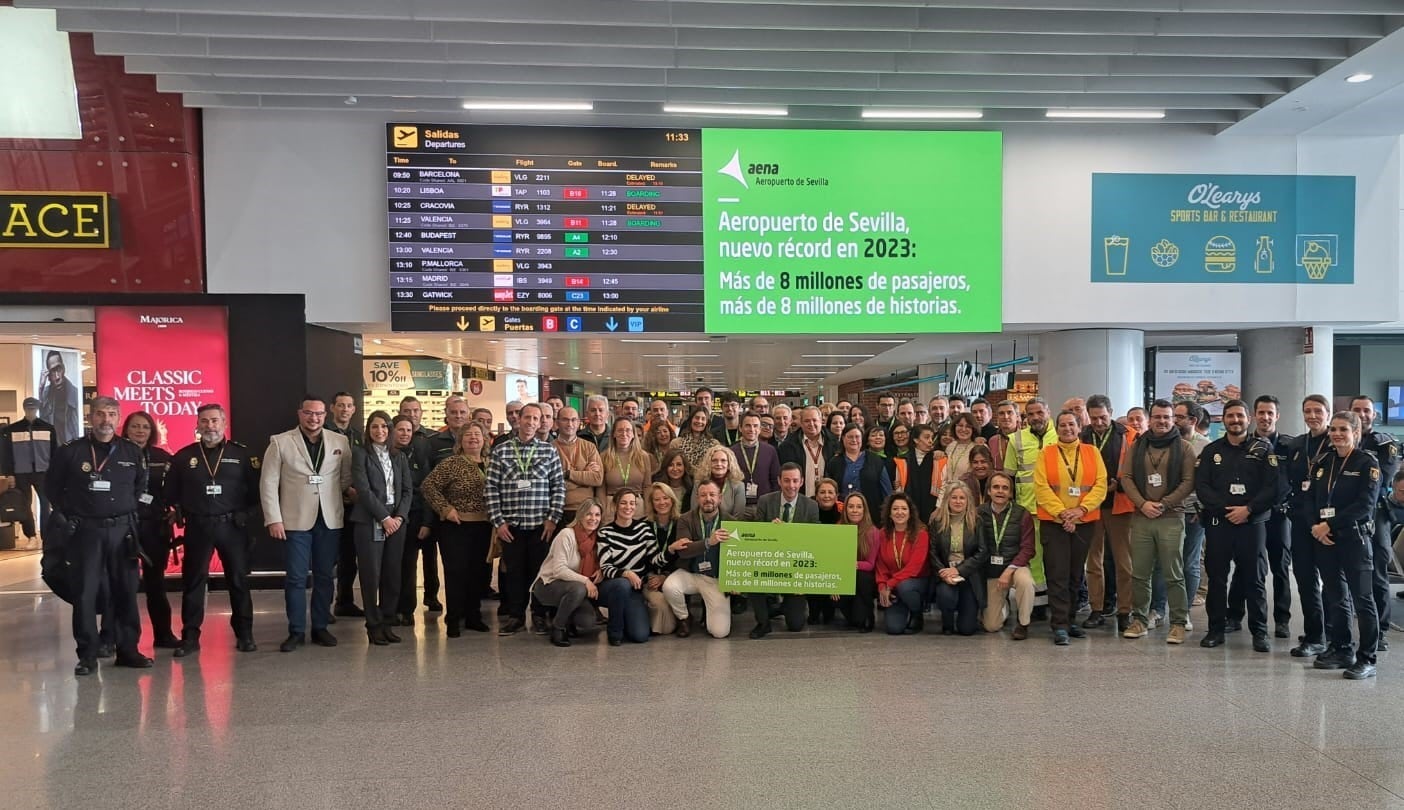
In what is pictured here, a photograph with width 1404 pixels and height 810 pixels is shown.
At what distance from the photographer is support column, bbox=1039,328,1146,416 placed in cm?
839

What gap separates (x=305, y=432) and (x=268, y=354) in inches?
83.5

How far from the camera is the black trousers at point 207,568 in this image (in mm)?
5691

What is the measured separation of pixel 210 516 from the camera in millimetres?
5680

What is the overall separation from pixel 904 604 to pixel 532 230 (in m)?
4.46

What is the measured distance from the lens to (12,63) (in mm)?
7164

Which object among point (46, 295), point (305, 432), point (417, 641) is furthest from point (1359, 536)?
point (46, 295)

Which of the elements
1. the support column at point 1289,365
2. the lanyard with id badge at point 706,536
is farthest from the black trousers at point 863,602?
the support column at point 1289,365

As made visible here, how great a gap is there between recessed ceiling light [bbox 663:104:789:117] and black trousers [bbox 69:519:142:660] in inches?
207

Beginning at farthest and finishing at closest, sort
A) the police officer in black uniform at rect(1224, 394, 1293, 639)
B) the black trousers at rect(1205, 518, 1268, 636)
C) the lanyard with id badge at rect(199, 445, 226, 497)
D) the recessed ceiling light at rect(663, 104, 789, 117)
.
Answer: the recessed ceiling light at rect(663, 104, 789, 117) → the police officer in black uniform at rect(1224, 394, 1293, 639) → the lanyard with id badge at rect(199, 445, 226, 497) → the black trousers at rect(1205, 518, 1268, 636)

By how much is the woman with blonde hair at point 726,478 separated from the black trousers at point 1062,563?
216cm

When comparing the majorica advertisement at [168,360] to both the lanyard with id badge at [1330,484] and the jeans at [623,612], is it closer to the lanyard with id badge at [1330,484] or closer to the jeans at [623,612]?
the jeans at [623,612]

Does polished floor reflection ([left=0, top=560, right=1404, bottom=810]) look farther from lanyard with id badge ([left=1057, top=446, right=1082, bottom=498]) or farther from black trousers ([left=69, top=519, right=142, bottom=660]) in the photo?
lanyard with id badge ([left=1057, top=446, right=1082, bottom=498])

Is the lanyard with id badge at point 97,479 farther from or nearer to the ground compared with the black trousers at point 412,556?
farther from the ground

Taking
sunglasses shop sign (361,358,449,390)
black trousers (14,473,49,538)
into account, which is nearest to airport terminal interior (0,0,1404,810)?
black trousers (14,473,49,538)
